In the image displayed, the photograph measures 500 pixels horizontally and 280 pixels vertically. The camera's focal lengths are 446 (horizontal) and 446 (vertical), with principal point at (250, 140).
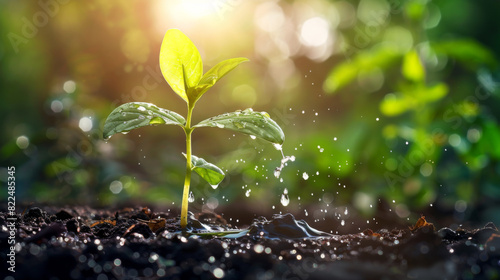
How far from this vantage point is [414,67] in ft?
7.07

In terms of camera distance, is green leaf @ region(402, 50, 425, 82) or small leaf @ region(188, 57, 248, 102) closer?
small leaf @ region(188, 57, 248, 102)

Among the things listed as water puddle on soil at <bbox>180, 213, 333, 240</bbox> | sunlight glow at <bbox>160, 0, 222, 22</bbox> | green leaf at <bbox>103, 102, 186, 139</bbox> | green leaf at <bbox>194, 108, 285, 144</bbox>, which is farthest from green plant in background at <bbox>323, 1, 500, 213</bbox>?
green leaf at <bbox>103, 102, 186, 139</bbox>

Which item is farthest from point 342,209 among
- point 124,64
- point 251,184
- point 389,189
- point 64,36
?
point 64,36

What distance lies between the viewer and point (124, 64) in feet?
10.4

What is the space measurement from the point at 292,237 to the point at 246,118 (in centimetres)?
34

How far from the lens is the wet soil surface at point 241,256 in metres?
0.73

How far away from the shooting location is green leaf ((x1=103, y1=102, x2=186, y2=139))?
95 cm

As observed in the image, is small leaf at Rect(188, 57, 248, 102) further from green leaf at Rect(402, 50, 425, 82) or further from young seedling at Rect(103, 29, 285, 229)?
green leaf at Rect(402, 50, 425, 82)

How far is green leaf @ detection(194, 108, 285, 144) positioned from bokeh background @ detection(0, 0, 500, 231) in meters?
0.83

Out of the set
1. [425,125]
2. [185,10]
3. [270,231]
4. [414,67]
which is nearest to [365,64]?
[414,67]

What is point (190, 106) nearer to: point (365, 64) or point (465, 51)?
point (365, 64)

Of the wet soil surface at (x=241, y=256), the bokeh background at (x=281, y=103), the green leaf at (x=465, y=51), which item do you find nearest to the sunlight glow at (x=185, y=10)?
the bokeh background at (x=281, y=103)

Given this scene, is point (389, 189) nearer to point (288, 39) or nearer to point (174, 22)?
point (288, 39)

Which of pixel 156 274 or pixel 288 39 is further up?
pixel 288 39
